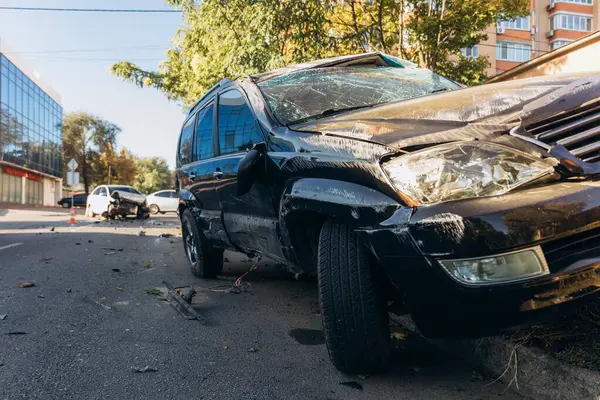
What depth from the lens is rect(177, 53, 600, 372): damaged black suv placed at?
1.89 m

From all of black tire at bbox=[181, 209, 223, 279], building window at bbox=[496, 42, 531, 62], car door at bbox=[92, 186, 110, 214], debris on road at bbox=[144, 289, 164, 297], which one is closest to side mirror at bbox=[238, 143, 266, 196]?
debris on road at bbox=[144, 289, 164, 297]

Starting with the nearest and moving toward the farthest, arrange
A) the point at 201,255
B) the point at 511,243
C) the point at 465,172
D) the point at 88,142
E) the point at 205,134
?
the point at 511,243 → the point at 465,172 → the point at 205,134 → the point at 201,255 → the point at 88,142

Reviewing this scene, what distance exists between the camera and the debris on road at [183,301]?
3.88 meters

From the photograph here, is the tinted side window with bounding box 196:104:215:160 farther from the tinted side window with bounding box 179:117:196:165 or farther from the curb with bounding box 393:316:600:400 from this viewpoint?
the curb with bounding box 393:316:600:400

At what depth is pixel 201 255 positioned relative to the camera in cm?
533

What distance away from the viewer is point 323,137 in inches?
101

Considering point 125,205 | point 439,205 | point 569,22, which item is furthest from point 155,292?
point 569,22

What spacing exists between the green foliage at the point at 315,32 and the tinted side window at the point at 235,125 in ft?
19.5

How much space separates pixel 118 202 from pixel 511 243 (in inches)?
768

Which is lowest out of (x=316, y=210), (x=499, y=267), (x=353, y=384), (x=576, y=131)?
(x=353, y=384)

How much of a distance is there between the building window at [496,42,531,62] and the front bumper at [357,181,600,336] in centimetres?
4152

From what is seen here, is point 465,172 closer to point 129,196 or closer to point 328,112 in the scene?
point 328,112

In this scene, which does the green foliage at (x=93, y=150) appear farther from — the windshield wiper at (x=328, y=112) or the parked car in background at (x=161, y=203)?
the windshield wiper at (x=328, y=112)

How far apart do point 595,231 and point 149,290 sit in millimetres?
4073
